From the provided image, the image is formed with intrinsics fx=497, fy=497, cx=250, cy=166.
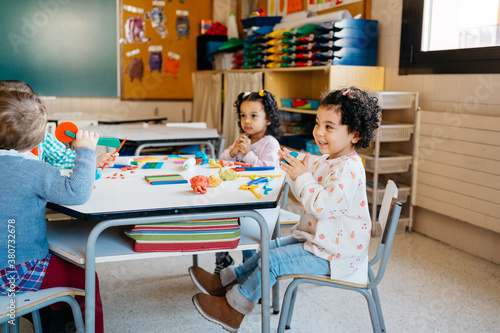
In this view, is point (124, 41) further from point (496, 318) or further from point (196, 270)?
point (496, 318)

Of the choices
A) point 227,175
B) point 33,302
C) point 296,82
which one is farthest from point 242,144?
point 296,82

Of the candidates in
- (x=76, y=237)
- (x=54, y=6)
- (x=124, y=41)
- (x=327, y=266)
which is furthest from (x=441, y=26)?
(x=54, y=6)

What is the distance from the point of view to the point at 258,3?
5625 mm

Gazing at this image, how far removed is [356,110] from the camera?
1.68 m

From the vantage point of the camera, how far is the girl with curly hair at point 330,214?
158 centimetres

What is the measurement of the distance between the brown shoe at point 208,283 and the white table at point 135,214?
25cm

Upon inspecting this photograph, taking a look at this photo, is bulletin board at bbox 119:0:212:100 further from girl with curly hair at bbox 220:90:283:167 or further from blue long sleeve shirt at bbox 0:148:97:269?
blue long sleeve shirt at bbox 0:148:97:269

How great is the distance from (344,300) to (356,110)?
105 cm

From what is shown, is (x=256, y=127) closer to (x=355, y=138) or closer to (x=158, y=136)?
(x=158, y=136)

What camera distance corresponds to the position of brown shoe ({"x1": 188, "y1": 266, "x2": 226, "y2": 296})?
6.06ft

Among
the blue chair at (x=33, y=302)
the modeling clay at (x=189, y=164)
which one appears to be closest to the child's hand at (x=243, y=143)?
Result: the modeling clay at (x=189, y=164)

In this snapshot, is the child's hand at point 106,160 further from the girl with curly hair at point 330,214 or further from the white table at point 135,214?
the girl with curly hair at point 330,214

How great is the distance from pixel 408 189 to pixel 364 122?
187 cm

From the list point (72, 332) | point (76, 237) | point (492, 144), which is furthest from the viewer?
point (492, 144)
